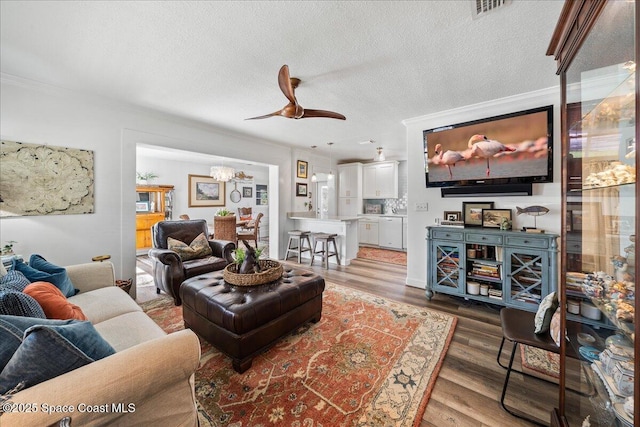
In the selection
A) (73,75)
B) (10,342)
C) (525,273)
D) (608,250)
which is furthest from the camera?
(525,273)

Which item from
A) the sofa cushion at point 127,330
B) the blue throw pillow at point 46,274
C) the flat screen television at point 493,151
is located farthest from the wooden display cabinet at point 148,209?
the flat screen television at point 493,151

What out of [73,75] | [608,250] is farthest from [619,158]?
[73,75]

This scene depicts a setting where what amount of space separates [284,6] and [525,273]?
11.1 ft

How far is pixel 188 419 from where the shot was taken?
109 cm

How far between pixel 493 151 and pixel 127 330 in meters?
3.90

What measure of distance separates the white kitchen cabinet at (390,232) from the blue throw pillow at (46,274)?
5818mm

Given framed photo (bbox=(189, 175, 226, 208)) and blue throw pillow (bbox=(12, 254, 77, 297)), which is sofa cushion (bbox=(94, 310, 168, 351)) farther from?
framed photo (bbox=(189, 175, 226, 208))

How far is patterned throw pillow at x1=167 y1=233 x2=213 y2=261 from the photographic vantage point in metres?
3.27

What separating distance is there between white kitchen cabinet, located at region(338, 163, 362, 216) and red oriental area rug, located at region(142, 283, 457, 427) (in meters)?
4.46

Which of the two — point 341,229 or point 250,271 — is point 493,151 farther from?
point 250,271

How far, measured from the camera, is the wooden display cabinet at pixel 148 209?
5746 mm

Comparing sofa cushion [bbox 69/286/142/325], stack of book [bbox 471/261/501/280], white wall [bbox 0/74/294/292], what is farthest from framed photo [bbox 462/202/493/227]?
white wall [bbox 0/74/294/292]

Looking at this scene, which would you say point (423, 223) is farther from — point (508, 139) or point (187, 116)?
point (187, 116)

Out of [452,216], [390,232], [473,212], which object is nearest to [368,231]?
[390,232]
